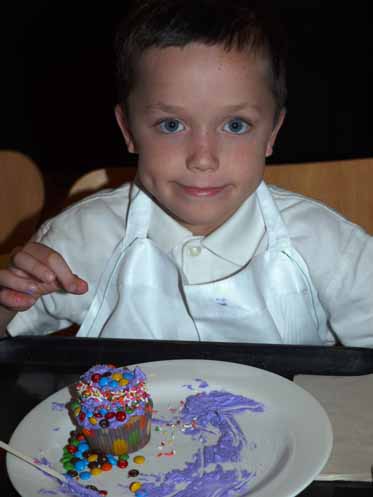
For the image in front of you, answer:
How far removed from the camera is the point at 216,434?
944 mm

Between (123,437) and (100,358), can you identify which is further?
(100,358)

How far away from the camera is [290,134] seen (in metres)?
3.65

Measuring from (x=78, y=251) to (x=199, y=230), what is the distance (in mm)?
225

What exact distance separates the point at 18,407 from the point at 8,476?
161 mm

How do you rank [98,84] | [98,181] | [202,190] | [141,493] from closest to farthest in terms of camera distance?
[141,493], [202,190], [98,181], [98,84]

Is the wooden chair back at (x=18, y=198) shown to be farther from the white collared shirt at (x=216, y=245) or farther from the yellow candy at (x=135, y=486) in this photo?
the yellow candy at (x=135, y=486)

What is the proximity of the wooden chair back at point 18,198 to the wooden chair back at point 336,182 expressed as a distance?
633mm

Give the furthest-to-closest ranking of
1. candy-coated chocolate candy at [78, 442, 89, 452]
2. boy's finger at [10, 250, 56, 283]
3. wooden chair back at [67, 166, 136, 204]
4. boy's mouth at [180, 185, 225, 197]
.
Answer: wooden chair back at [67, 166, 136, 204] → boy's mouth at [180, 185, 225, 197] → boy's finger at [10, 250, 56, 283] → candy-coated chocolate candy at [78, 442, 89, 452]

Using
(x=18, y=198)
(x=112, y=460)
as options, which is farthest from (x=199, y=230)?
(x=18, y=198)

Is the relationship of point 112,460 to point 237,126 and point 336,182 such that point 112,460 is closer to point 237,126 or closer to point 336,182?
point 237,126

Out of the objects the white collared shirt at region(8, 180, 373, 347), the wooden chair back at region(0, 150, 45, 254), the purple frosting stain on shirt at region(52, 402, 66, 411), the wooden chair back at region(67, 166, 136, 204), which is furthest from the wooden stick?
the wooden chair back at region(0, 150, 45, 254)

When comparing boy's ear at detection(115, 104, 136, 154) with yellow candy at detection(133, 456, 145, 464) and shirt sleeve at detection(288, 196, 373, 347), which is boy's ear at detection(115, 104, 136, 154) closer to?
shirt sleeve at detection(288, 196, 373, 347)

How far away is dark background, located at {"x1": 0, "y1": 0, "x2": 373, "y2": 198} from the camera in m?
3.56

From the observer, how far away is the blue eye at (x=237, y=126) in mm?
1221
